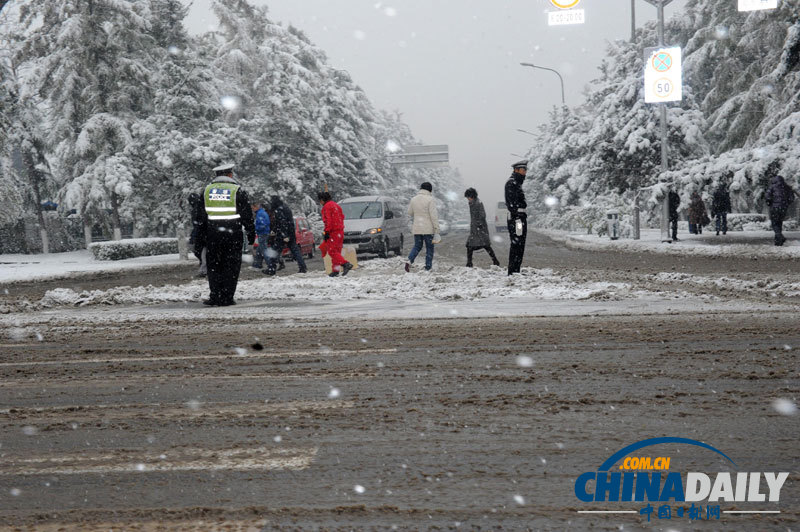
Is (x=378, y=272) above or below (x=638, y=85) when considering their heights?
below

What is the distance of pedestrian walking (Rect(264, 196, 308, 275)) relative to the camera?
17828 millimetres

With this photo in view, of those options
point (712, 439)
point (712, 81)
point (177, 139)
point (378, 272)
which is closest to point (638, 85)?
point (712, 81)

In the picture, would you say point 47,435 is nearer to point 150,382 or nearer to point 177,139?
point 150,382

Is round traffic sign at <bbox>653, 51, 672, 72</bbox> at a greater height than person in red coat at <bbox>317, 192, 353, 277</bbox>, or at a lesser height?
greater

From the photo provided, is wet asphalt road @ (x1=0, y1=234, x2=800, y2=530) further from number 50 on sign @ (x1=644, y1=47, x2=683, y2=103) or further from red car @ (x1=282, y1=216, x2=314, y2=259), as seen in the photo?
number 50 on sign @ (x1=644, y1=47, x2=683, y2=103)

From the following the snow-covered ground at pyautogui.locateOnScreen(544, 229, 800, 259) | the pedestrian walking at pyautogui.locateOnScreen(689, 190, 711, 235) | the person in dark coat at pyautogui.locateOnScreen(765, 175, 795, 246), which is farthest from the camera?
the pedestrian walking at pyautogui.locateOnScreen(689, 190, 711, 235)

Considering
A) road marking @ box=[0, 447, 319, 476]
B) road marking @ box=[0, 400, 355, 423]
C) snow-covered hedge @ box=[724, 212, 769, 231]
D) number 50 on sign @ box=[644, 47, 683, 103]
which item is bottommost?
snow-covered hedge @ box=[724, 212, 769, 231]

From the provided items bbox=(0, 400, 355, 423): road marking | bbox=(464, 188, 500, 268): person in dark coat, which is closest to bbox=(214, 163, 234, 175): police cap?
bbox=(464, 188, 500, 268): person in dark coat

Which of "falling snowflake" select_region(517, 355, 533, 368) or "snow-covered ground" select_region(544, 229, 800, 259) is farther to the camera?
"snow-covered ground" select_region(544, 229, 800, 259)

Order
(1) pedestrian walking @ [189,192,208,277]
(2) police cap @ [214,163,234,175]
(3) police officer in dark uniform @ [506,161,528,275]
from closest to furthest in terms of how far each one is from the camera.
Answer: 1. (2) police cap @ [214,163,234,175]
2. (1) pedestrian walking @ [189,192,208,277]
3. (3) police officer in dark uniform @ [506,161,528,275]

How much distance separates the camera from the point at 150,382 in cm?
527

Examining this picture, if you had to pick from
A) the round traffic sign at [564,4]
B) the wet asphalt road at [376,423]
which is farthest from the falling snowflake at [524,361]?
the round traffic sign at [564,4]

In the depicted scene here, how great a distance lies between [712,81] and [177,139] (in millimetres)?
32269

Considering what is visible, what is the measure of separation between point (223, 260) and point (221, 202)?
0.79 m
